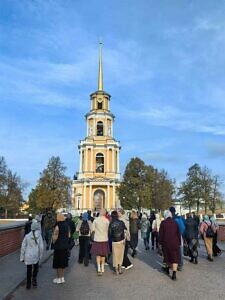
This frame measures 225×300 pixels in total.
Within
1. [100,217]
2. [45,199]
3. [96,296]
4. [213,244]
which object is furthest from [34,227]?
[45,199]

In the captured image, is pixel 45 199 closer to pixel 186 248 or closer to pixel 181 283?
pixel 186 248

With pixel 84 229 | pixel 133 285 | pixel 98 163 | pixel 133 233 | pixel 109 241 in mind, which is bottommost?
pixel 133 285

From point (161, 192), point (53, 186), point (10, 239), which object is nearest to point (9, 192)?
point (53, 186)

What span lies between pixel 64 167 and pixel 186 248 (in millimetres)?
40099

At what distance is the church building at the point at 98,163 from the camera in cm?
8381

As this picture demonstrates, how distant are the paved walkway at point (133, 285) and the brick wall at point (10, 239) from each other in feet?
6.91

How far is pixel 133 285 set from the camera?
33.2ft

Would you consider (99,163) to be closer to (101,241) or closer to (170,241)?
(101,241)

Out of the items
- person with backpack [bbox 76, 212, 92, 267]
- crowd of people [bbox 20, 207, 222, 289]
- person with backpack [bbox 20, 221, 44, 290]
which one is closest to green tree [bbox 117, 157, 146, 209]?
crowd of people [bbox 20, 207, 222, 289]

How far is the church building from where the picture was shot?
83.8 metres

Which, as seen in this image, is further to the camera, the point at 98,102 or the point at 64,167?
the point at 98,102

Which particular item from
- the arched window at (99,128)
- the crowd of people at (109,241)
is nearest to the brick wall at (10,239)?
the crowd of people at (109,241)

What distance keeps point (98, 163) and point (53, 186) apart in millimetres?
35566

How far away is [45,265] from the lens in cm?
1422
